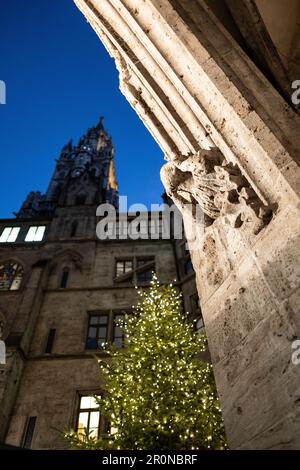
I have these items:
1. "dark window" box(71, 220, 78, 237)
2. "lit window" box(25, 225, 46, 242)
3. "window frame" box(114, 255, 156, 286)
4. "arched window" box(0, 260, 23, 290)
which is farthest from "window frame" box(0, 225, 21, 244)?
"window frame" box(114, 255, 156, 286)

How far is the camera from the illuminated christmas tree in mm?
7516

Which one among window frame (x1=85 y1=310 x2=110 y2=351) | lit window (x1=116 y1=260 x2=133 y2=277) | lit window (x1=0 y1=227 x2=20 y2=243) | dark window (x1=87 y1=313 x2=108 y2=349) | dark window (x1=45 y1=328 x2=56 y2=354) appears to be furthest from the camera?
lit window (x1=0 y1=227 x2=20 y2=243)

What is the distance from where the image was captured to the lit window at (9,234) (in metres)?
19.3

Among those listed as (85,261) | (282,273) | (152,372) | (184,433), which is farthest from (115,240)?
(282,273)

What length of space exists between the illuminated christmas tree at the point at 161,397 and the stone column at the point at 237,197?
22.5 ft

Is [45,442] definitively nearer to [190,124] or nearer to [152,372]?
[152,372]

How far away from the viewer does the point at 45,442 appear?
10055 millimetres

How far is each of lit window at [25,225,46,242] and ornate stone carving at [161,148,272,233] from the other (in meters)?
18.0

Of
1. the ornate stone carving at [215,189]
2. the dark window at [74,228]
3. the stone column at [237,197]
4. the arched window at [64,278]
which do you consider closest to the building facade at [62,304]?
the arched window at [64,278]

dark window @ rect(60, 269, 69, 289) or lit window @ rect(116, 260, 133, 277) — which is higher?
lit window @ rect(116, 260, 133, 277)

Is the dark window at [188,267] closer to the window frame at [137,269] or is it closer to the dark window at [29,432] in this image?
the window frame at [137,269]

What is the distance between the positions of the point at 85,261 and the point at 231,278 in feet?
51.6

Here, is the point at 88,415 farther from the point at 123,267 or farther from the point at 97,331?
the point at 123,267

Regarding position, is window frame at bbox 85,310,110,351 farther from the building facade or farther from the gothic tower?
the gothic tower
